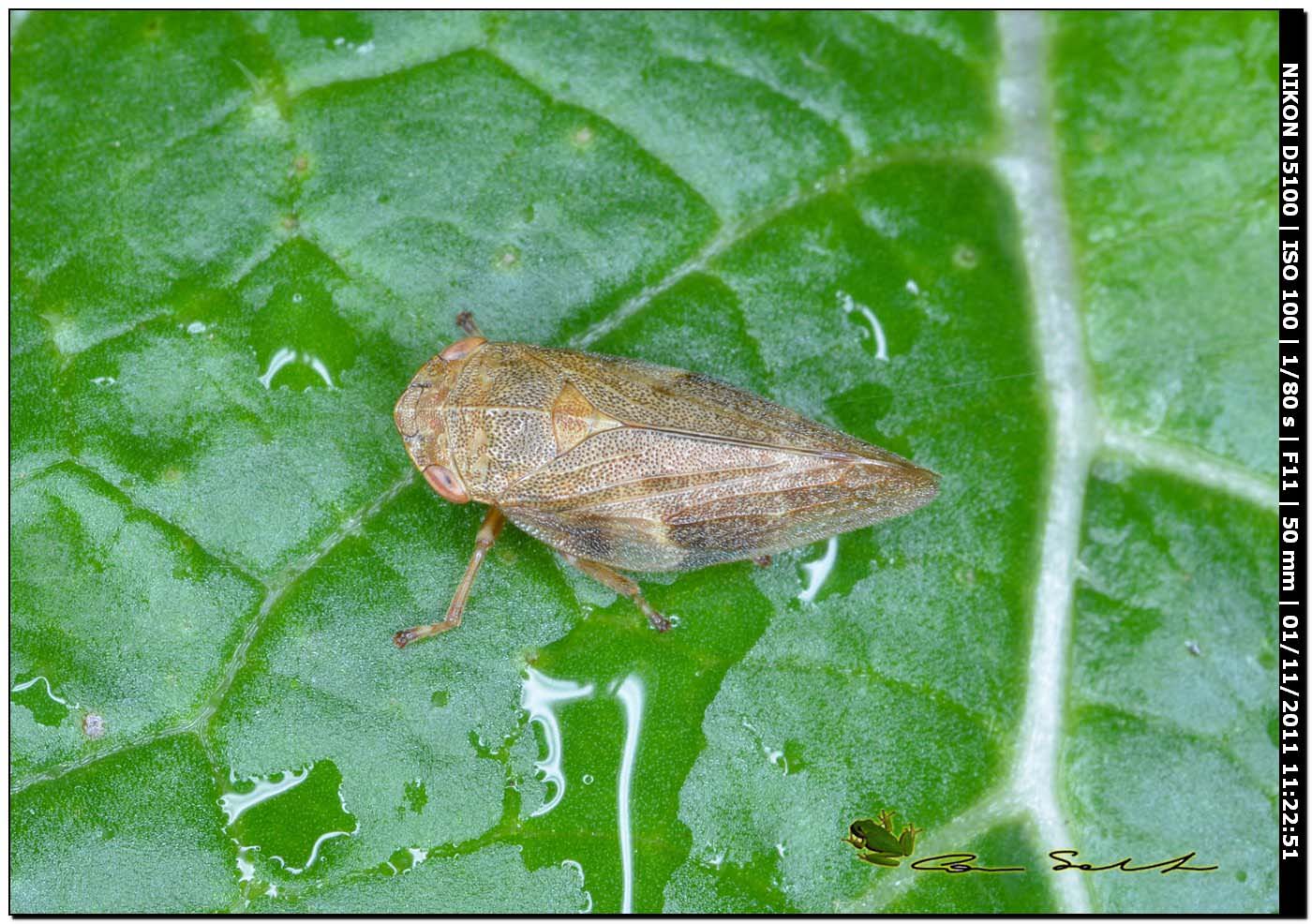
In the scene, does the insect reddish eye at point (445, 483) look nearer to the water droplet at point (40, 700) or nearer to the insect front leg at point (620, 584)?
the insect front leg at point (620, 584)

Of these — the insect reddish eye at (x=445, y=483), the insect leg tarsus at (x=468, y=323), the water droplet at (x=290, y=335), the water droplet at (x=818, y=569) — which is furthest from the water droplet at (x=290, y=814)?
Answer: the water droplet at (x=818, y=569)

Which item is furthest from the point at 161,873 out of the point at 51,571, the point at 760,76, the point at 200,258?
the point at 760,76

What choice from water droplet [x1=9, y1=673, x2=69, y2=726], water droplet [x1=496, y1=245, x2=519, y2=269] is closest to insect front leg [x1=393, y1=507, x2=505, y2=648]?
water droplet [x1=496, y1=245, x2=519, y2=269]

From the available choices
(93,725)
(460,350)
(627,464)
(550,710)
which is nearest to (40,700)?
(93,725)

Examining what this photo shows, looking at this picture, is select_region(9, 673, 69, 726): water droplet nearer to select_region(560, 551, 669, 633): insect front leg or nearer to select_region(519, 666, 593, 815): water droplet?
select_region(519, 666, 593, 815): water droplet

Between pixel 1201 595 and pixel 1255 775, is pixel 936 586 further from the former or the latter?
pixel 1255 775

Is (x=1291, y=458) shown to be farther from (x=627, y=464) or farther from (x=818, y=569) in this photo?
(x=627, y=464)
